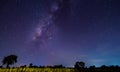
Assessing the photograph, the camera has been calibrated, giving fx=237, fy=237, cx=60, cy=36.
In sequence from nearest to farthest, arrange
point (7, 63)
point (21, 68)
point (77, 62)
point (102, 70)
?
point (102, 70)
point (21, 68)
point (77, 62)
point (7, 63)

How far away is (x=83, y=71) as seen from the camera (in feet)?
162

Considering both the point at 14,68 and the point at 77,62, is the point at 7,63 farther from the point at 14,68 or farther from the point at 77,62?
the point at 77,62

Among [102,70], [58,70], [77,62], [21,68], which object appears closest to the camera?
[102,70]

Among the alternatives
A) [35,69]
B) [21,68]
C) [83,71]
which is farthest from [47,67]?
[83,71]

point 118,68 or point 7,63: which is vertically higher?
point 7,63

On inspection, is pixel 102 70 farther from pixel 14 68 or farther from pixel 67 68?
pixel 14 68

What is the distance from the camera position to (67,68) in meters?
52.8

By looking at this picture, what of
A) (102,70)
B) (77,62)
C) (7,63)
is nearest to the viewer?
(102,70)

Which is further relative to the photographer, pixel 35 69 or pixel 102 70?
pixel 35 69

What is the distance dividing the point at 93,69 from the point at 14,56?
129 ft

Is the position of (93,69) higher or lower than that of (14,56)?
lower

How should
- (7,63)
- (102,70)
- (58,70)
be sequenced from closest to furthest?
(102,70) < (58,70) < (7,63)

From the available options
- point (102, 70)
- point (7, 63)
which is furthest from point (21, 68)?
point (7, 63)

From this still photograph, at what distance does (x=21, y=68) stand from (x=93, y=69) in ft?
57.5
